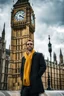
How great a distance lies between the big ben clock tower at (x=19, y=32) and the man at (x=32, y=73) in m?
42.3

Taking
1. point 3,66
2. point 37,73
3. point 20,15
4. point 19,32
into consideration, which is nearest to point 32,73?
point 37,73

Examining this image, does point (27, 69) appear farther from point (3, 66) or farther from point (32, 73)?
point (3, 66)

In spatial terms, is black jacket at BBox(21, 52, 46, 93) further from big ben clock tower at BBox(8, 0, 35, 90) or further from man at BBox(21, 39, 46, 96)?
big ben clock tower at BBox(8, 0, 35, 90)

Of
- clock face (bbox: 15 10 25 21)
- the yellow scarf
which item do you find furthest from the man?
clock face (bbox: 15 10 25 21)

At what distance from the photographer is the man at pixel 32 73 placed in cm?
373

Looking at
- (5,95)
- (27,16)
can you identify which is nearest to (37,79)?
(5,95)

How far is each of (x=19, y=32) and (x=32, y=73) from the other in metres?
45.7

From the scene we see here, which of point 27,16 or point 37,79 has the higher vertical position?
point 27,16

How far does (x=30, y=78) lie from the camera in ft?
12.4

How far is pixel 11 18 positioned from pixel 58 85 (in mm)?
25545

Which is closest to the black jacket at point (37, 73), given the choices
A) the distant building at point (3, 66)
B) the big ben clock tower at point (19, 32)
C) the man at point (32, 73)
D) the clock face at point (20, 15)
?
the man at point (32, 73)

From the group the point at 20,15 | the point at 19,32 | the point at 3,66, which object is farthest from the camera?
the point at 19,32

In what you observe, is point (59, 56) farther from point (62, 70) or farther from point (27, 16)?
point (27, 16)

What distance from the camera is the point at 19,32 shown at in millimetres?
49250
